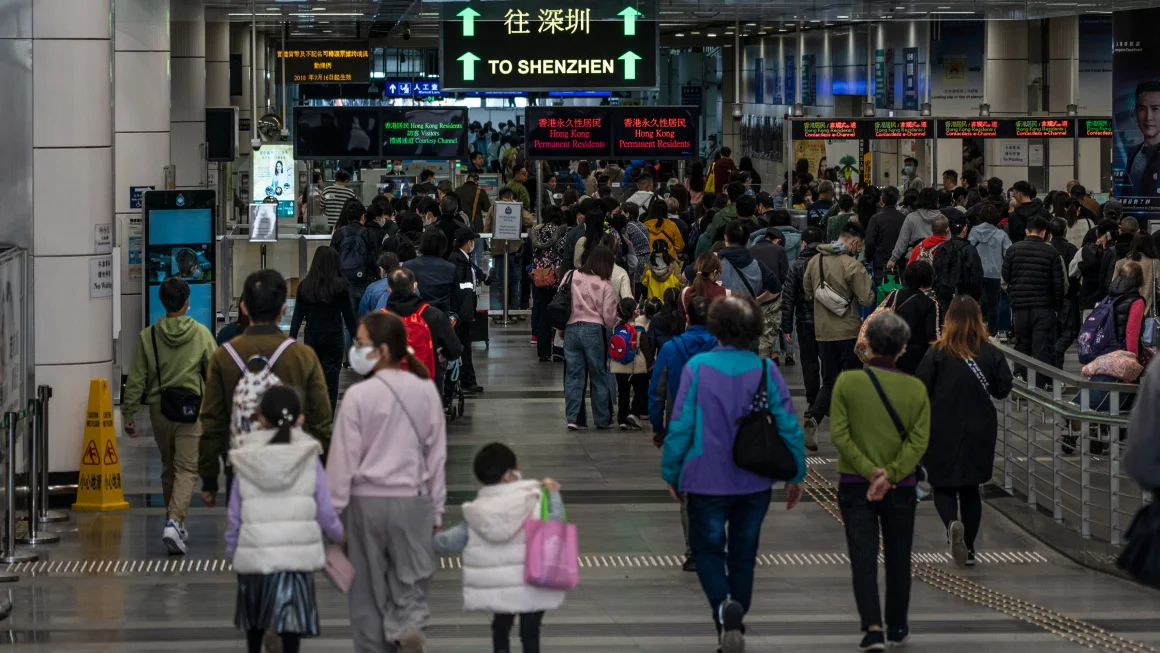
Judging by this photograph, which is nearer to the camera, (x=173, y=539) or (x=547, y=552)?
(x=547, y=552)

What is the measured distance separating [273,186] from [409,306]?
55.7 ft

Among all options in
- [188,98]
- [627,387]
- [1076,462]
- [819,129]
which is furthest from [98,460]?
[819,129]

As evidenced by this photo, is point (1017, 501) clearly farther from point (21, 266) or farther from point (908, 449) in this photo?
point (21, 266)

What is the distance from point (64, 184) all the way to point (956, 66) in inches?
907

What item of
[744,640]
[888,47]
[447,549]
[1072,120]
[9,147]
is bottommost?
[744,640]

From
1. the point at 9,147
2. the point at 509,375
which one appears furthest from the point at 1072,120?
the point at 9,147

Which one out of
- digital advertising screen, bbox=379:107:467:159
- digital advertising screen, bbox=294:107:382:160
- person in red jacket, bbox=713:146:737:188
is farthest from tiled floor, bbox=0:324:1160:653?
person in red jacket, bbox=713:146:737:188

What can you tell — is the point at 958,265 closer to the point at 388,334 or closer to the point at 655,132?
the point at 655,132

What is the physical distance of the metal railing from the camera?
966 cm

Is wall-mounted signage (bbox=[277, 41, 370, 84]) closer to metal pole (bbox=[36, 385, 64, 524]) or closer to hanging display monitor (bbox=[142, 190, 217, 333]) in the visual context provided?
hanging display monitor (bbox=[142, 190, 217, 333])

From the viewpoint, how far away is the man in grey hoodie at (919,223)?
1680 centimetres

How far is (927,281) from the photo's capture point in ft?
36.6

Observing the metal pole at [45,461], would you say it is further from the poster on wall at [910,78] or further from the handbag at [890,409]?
the poster on wall at [910,78]

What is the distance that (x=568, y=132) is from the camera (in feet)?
68.4
